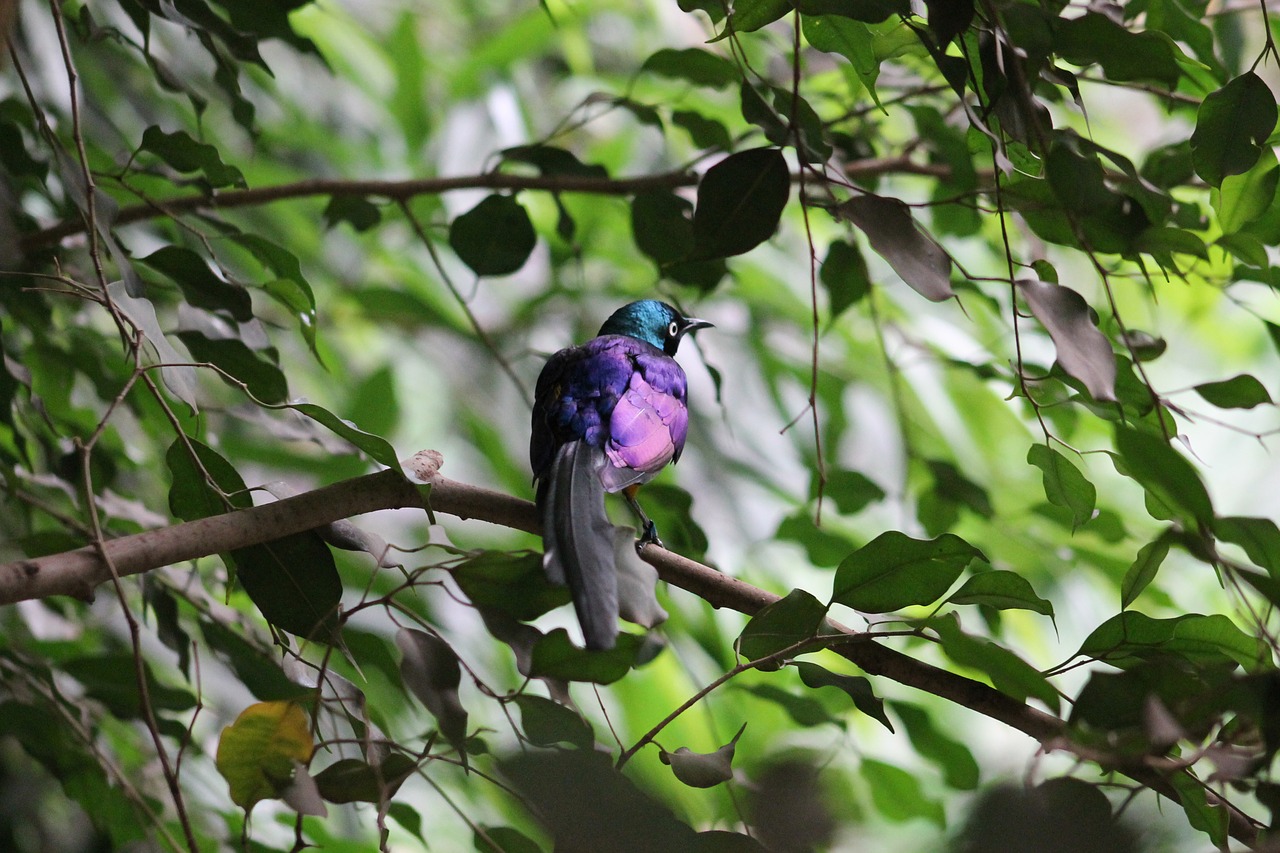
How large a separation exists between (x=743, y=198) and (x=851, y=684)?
373 millimetres

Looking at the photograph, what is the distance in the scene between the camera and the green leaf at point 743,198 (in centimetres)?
79

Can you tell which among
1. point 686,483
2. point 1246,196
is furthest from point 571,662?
point 686,483

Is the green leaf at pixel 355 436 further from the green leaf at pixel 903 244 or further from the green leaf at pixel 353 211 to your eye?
the green leaf at pixel 353 211

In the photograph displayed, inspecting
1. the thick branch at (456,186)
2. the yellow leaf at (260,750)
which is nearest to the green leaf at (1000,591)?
the yellow leaf at (260,750)

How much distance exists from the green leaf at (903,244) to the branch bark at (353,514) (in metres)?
0.26

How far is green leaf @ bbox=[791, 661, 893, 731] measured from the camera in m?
0.72

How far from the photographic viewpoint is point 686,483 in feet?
7.13

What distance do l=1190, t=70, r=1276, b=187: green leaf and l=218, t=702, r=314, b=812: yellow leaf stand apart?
0.75 meters

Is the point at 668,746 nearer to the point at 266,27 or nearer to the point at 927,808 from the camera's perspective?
the point at 927,808

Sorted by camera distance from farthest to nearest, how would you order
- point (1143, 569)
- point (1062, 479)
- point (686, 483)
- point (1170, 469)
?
point (686, 483) → point (1062, 479) → point (1143, 569) → point (1170, 469)

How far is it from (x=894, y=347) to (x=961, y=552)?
1.77m

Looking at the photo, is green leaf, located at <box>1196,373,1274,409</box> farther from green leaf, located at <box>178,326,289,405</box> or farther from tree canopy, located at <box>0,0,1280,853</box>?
green leaf, located at <box>178,326,289,405</box>

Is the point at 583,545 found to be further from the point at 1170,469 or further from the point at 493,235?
the point at 493,235

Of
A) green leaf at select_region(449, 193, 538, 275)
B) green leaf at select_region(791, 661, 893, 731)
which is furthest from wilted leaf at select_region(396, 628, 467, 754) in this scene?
green leaf at select_region(449, 193, 538, 275)
